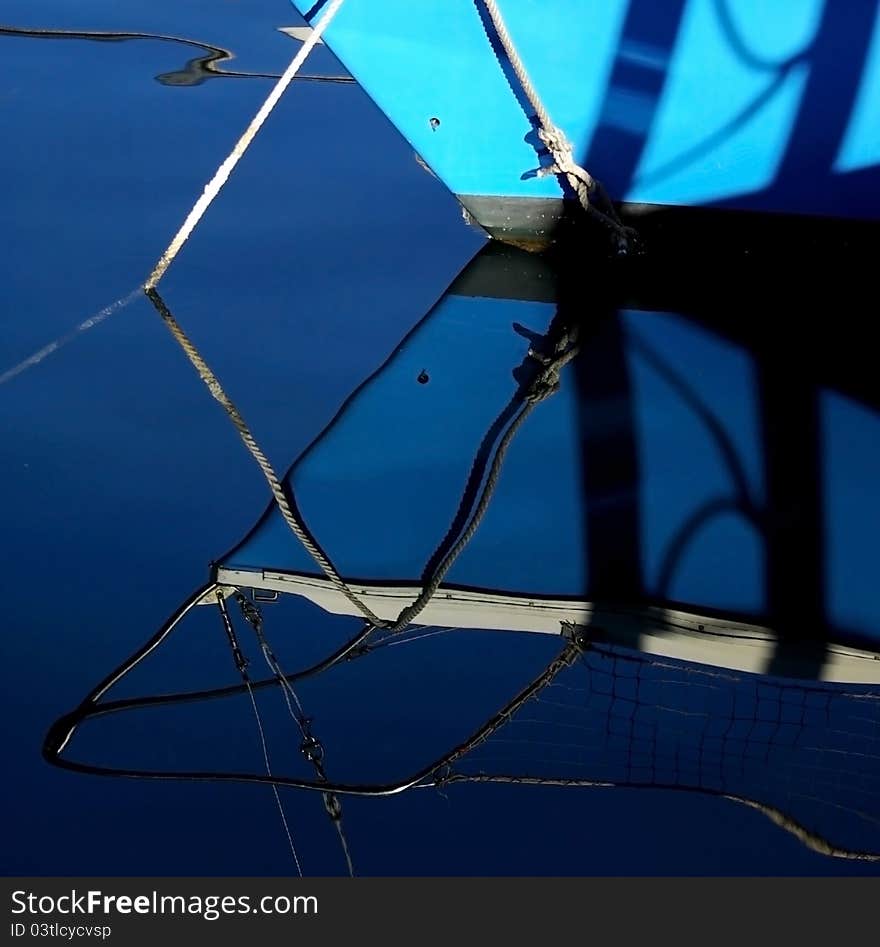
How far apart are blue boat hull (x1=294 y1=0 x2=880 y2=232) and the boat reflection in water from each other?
0.35m

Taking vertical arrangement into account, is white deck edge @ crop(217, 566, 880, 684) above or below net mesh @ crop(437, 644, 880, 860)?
above

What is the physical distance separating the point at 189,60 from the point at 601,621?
4317 mm

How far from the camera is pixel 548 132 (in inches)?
151

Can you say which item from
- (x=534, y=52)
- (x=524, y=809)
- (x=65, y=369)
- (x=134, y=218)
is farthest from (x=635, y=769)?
(x=134, y=218)

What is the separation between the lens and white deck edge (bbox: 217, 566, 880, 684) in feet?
8.54

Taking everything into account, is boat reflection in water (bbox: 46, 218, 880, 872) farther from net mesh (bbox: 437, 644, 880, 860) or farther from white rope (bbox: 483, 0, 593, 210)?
white rope (bbox: 483, 0, 593, 210)

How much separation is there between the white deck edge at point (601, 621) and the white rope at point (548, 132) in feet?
5.44

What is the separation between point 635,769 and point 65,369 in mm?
1922

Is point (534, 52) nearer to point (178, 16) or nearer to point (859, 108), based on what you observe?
point (859, 108)

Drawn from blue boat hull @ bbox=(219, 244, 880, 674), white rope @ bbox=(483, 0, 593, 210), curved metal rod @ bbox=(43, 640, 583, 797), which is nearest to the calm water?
curved metal rod @ bbox=(43, 640, 583, 797)

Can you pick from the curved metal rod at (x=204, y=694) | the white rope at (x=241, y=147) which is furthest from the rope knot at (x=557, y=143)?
the curved metal rod at (x=204, y=694)

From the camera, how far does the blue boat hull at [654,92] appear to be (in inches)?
142

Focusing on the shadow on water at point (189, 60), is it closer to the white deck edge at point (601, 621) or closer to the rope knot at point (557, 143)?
the rope knot at point (557, 143)

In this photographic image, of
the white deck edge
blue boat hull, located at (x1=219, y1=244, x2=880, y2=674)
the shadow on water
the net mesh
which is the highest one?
the shadow on water
